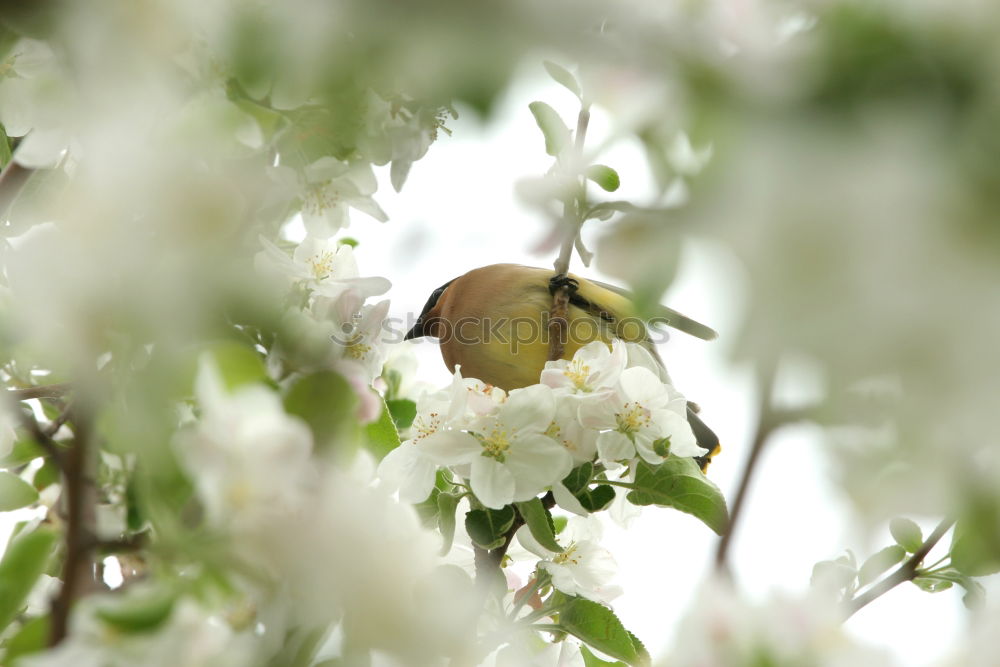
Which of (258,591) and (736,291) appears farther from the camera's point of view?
(258,591)

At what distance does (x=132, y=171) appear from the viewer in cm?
32

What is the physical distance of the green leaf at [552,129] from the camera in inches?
30.2

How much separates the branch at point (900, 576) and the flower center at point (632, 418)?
0.25m

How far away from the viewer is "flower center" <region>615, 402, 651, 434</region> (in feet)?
3.06

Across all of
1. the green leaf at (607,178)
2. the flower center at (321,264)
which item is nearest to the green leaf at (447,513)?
the flower center at (321,264)

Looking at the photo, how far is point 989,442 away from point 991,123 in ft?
0.30

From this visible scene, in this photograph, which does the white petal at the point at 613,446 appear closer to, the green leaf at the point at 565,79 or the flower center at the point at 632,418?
the flower center at the point at 632,418

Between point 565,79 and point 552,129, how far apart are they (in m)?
0.09

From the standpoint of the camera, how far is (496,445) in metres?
0.89

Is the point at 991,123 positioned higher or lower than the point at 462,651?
higher

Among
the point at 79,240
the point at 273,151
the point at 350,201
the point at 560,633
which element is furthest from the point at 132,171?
the point at 560,633

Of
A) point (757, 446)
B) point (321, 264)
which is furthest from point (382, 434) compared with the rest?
point (757, 446)

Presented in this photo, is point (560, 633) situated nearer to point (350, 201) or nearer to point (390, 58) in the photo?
point (350, 201)
